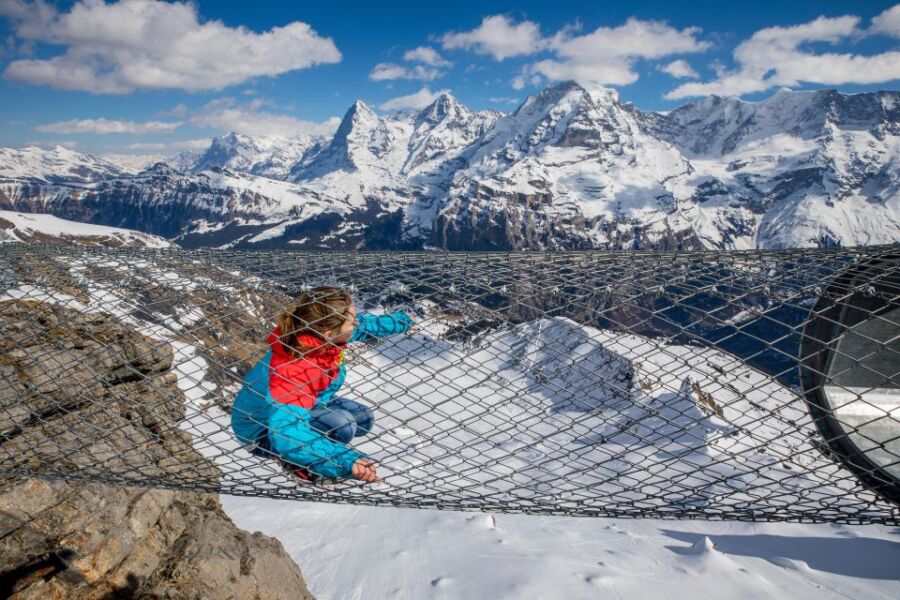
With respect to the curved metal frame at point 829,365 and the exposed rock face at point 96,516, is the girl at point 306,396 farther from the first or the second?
the curved metal frame at point 829,365

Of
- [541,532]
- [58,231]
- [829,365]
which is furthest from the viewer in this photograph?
[58,231]

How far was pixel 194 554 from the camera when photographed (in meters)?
4.31

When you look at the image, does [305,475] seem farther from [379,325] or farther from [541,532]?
[541,532]

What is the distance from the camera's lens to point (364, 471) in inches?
126

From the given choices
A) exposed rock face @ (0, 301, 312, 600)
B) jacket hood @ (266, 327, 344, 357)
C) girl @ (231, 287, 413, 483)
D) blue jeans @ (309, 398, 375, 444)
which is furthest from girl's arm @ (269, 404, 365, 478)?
exposed rock face @ (0, 301, 312, 600)

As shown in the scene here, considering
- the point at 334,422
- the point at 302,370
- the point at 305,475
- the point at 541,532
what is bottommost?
the point at 541,532

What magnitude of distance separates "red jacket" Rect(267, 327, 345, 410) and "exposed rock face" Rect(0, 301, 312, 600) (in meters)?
0.95

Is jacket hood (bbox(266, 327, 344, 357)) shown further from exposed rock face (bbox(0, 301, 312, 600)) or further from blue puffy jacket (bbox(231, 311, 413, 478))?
exposed rock face (bbox(0, 301, 312, 600))

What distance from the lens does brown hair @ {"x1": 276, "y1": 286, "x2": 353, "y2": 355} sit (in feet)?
11.2

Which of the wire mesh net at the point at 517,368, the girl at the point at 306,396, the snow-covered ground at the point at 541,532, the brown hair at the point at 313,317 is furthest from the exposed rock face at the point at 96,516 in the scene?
the brown hair at the point at 313,317

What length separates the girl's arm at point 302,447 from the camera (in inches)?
122

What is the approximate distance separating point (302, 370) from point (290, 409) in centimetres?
30

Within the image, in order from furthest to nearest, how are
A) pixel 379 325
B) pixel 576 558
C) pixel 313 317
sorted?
pixel 576 558
pixel 379 325
pixel 313 317

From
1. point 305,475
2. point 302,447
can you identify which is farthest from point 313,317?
point 305,475
